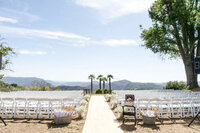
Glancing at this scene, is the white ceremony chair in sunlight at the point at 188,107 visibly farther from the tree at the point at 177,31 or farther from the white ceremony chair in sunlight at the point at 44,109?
the tree at the point at 177,31

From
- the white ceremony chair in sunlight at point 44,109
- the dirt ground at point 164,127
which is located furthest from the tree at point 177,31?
the white ceremony chair in sunlight at point 44,109

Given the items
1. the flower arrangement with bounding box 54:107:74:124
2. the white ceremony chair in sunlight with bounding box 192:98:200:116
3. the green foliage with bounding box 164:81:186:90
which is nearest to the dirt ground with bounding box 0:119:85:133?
the flower arrangement with bounding box 54:107:74:124

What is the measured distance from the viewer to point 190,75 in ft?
84.0

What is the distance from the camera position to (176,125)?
6809 mm

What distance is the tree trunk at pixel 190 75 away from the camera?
24780 millimetres

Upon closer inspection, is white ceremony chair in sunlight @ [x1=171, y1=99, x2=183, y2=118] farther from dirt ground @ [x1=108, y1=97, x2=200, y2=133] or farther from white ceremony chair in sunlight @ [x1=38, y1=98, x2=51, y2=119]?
white ceremony chair in sunlight @ [x1=38, y1=98, x2=51, y2=119]

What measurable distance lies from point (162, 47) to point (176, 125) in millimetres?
23601

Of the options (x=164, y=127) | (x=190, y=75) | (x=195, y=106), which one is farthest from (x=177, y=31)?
(x=164, y=127)

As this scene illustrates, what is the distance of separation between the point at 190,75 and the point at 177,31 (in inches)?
341

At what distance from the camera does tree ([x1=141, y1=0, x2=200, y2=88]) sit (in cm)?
2441

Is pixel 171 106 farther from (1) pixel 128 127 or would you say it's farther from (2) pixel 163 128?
(1) pixel 128 127

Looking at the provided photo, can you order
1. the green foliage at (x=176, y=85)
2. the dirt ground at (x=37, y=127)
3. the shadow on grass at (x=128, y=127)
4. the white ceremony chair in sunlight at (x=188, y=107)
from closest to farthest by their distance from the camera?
1. the dirt ground at (x=37, y=127)
2. the shadow on grass at (x=128, y=127)
3. the white ceremony chair in sunlight at (x=188, y=107)
4. the green foliage at (x=176, y=85)

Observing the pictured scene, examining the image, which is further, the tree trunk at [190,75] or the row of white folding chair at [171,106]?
the tree trunk at [190,75]

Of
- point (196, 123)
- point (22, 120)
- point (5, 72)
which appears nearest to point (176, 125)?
point (196, 123)
